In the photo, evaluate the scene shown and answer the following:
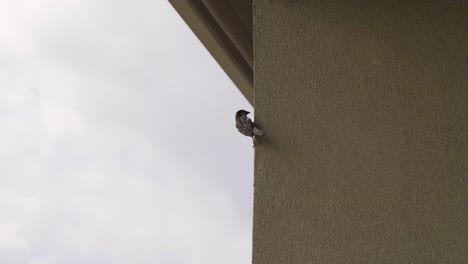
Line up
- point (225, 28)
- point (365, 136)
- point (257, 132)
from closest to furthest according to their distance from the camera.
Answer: point (365, 136) < point (257, 132) < point (225, 28)

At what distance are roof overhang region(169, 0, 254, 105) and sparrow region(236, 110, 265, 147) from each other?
52.5 inches

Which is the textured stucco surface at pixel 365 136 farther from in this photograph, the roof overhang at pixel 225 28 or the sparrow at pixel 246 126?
the roof overhang at pixel 225 28

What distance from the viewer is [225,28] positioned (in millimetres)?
3947

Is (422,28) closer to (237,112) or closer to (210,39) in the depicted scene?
(237,112)

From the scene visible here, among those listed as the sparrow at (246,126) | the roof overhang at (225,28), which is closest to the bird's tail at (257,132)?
the sparrow at (246,126)

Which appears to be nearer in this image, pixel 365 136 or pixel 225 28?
pixel 365 136

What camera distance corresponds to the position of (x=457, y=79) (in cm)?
240

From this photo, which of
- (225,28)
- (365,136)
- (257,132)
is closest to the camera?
(365,136)

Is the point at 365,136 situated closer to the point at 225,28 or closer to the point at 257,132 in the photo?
the point at 257,132

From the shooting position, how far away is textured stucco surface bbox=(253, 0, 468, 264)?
2328mm

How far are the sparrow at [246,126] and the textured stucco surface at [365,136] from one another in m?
0.04

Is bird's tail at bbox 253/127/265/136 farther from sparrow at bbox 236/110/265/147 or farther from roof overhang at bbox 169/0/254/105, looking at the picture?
roof overhang at bbox 169/0/254/105

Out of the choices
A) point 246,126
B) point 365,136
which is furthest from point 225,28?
point 365,136

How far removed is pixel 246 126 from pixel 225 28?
1453 millimetres
